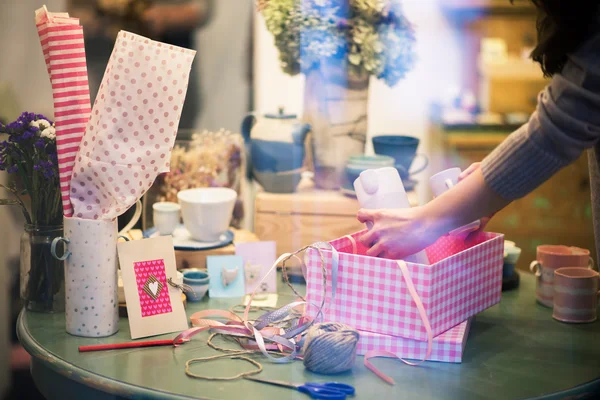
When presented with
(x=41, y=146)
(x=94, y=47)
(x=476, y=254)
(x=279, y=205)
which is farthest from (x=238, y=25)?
(x=476, y=254)

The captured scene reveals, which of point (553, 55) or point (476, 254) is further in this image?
point (476, 254)

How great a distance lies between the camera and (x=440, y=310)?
133 cm

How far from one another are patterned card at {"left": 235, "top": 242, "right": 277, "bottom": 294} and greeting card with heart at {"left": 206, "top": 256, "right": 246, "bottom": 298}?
23 millimetres

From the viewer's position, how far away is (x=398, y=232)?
1.33 meters

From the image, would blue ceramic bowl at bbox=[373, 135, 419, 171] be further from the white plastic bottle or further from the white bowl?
the white plastic bottle

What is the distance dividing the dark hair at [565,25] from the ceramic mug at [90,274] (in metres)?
0.82

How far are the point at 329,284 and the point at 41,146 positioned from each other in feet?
2.05

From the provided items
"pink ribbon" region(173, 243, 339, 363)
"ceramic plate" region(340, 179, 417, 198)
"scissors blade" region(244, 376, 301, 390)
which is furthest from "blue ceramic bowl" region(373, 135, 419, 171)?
"scissors blade" region(244, 376, 301, 390)

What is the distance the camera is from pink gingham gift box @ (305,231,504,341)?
4.27ft

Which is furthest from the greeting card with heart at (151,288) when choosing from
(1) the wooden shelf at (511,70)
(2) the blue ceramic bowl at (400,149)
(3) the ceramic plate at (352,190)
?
(1) the wooden shelf at (511,70)

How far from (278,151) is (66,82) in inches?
27.9

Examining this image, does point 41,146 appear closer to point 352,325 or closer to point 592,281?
point 352,325

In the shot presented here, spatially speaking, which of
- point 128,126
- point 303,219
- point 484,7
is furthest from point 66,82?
point 484,7

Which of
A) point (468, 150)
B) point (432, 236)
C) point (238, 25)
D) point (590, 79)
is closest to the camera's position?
point (590, 79)
